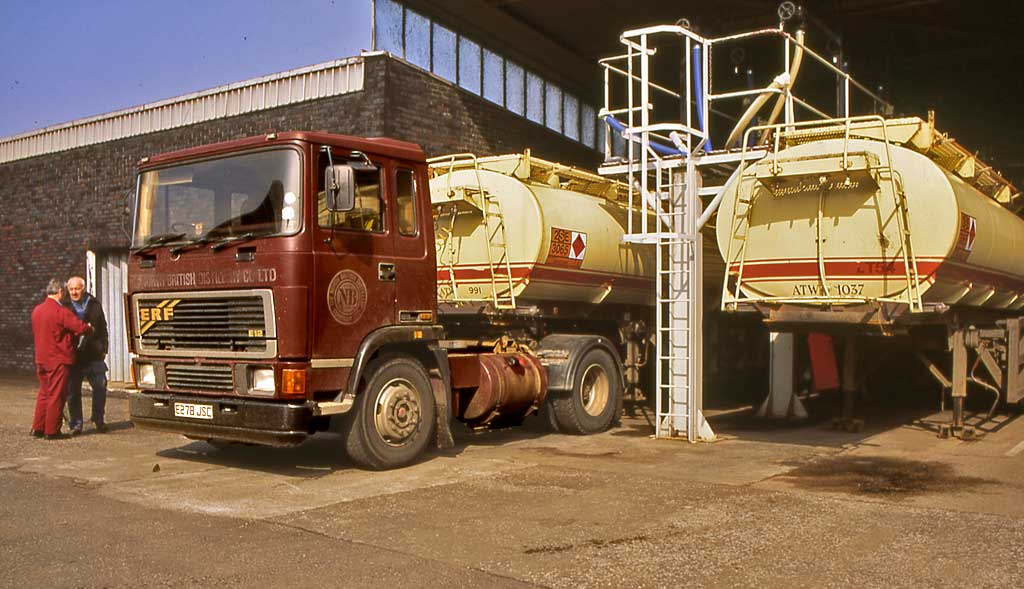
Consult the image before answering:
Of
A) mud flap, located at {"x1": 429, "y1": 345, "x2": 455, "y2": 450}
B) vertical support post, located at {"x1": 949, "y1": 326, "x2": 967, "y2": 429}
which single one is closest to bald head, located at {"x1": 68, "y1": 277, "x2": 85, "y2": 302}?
mud flap, located at {"x1": 429, "y1": 345, "x2": 455, "y2": 450}

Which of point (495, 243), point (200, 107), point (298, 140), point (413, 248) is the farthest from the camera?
point (200, 107)

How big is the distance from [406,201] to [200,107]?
10.3 meters

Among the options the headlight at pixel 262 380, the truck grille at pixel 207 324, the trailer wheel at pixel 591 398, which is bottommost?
the trailer wheel at pixel 591 398

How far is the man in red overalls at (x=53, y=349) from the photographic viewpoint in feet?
36.6

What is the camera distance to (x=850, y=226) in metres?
10.4

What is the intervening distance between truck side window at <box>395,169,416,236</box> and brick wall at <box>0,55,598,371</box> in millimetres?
Result: 6370

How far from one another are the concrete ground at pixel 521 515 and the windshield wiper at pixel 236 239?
2082mm

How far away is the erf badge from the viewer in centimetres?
875

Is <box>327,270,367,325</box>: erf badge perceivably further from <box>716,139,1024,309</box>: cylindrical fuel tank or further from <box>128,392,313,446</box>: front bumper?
<box>716,139,1024,309</box>: cylindrical fuel tank

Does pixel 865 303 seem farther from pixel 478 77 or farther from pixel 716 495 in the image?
pixel 478 77

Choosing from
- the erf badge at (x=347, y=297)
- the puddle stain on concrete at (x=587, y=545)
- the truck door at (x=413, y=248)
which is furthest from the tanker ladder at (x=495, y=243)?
the puddle stain on concrete at (x=587, y=545)

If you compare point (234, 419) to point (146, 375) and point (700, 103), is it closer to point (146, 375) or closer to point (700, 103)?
point (146, 375)

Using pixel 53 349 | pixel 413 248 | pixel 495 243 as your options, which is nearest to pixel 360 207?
pixel 413 248

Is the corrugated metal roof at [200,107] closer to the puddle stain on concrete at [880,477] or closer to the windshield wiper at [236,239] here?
the windshield wiper at [236,239]
